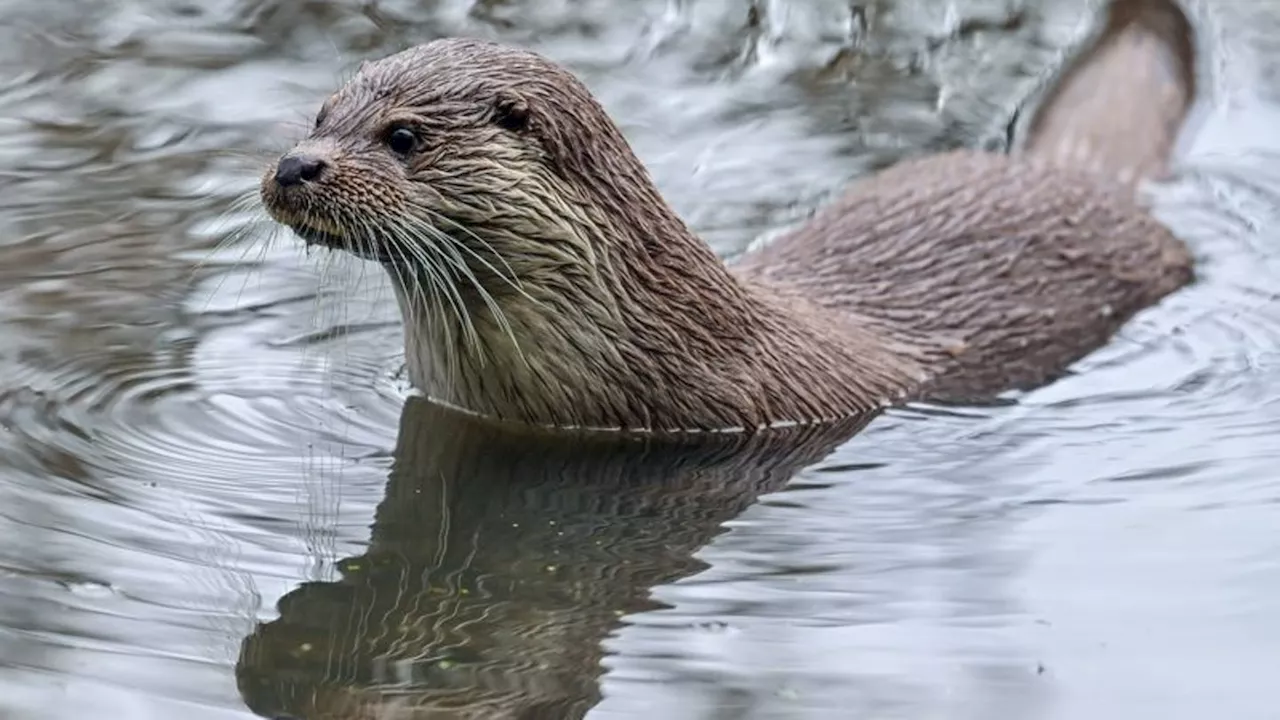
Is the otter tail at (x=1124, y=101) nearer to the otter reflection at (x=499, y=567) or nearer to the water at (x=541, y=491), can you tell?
the water at (x=541, y=491)

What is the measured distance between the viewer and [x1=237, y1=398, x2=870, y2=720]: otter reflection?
3.50 meters

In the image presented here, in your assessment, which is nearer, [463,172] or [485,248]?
[463,172]

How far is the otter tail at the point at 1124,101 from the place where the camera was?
6645 millimetres

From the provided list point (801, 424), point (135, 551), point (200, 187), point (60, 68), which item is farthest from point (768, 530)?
point (60, 68)

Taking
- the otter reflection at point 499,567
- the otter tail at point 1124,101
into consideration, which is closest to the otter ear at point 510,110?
the otter reflection at point 499,567

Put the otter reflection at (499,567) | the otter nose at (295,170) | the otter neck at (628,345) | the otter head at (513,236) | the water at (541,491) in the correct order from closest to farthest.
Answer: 1. the otter reflection at (499,567)
2. the water at (541,491)
3. the otter nose at (295,170)
4. the otter head at (513,236)
5. the otter neck at (628,345)

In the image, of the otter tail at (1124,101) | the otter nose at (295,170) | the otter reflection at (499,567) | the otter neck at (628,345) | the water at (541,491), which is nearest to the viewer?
the otter reflection at (499,567)

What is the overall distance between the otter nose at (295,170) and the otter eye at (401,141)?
20 cm

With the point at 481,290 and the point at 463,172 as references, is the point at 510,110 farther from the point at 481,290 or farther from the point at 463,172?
the point at 481,290

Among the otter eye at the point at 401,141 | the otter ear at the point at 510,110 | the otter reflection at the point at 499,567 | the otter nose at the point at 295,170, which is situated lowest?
the otter reflection at the point at 499,567

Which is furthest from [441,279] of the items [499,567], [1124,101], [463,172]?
[1124,101]

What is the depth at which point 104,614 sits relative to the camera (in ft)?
12.2

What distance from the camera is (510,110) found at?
14.7 feet

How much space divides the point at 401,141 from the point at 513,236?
295 mm
